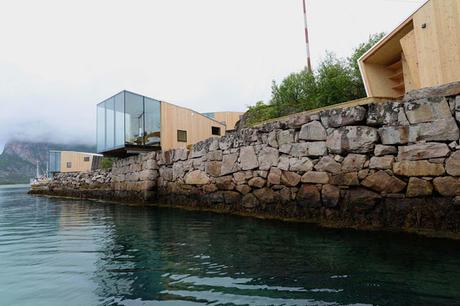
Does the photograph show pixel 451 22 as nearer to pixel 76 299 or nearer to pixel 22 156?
pixel 76 299

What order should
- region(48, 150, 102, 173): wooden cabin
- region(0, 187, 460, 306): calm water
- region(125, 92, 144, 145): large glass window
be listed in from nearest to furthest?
region(0, 187, 460, 306): calm water, region(125, 92, 144, 145): large glass window, region(48, 150, 102, 173): wooden cabin

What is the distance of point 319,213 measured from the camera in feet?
17.9

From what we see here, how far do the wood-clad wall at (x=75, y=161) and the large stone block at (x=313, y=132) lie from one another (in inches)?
926

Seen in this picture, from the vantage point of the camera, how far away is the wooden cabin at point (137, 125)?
11.8m

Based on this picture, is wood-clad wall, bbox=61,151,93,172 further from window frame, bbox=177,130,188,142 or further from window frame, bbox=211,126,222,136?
window frame, bbox=177,130,188,142

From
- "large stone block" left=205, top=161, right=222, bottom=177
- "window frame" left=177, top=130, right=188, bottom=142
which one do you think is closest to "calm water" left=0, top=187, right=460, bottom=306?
"large stone block" left=205, top=161, right=222, bottom=177

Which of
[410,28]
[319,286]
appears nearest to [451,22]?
[410,28]

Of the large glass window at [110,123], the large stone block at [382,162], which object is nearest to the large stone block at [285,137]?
the large stone block at [382,162]

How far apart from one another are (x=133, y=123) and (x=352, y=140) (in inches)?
357

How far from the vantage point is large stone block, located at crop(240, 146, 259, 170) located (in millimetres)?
6941

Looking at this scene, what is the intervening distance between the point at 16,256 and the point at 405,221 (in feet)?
18.5

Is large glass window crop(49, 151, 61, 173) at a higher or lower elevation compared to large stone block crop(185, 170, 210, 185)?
higher

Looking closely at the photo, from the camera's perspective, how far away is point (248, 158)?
712 centimetres

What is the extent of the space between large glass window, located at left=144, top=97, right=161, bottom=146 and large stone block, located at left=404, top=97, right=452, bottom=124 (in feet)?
31.0
